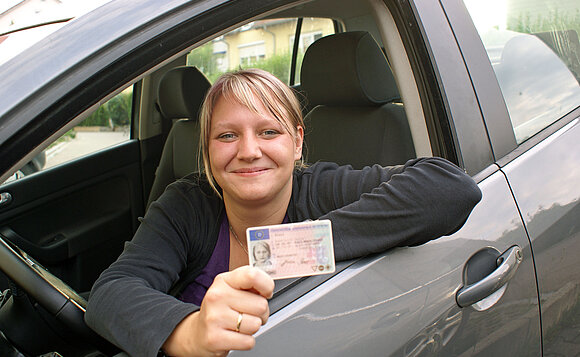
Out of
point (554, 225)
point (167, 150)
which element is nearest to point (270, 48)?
point (167, 150)

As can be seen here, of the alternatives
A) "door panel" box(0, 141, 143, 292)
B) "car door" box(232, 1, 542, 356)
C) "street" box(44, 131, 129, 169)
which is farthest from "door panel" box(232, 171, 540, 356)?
"street" box(44, 131, 129, 169)

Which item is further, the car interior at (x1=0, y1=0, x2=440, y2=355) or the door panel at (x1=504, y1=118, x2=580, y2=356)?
the car interior at (x1=0, y1=0, x2=440, y2=355)

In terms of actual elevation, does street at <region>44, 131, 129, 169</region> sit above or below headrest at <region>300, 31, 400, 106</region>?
below

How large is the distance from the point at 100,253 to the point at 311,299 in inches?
79.1

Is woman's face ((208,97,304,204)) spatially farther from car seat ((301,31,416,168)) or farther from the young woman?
car seat ((301,31,416,168))

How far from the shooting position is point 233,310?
809 mm

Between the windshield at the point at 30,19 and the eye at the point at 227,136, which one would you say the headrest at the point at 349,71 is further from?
the windshield at the point at 30,19

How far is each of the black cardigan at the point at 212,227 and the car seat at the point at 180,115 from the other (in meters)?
1.61

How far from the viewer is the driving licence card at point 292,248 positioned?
827mm

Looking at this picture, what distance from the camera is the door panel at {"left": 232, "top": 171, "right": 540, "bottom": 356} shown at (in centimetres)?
102

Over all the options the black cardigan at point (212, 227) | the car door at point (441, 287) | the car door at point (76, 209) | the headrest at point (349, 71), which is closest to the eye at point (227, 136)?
the black cardigan at point (212, 227)

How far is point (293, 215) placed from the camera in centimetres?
152

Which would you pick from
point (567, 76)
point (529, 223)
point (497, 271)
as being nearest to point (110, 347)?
point (497, 271)

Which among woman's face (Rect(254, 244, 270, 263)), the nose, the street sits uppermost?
the nose
